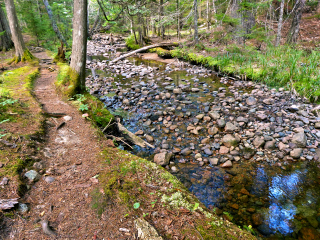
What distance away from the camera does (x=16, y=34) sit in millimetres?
8883

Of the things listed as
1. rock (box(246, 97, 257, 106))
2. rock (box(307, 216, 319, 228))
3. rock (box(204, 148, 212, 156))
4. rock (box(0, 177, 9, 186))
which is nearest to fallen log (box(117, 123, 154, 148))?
rock (box(204, 148, 212, 156))

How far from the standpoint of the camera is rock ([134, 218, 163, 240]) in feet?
5.71

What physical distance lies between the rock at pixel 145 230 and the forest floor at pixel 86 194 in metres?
0.01

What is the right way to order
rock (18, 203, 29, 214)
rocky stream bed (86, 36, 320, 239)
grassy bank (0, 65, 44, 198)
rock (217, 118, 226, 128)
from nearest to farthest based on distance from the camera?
rock (18, 203, 29, 214) < grassy bank (0, 65, 44, 198) < rocky stream bed (86, 36, 320, 239) < rock (217, 118, 226, 128)

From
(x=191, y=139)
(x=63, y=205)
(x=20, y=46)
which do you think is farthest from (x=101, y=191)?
(x=20, y=46)

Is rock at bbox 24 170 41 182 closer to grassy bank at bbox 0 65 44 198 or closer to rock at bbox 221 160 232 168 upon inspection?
grassy bank at bbox 0 65 44 198

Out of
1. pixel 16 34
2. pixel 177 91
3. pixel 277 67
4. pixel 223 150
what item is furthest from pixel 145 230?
pixel 16 34

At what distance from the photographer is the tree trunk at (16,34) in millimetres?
8289

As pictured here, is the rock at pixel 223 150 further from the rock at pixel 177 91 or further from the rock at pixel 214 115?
the rock at pixel 177 91

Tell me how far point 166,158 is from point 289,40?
12042mm

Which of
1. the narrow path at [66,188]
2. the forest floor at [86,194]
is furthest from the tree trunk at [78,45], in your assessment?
the forest floor at [86,194]

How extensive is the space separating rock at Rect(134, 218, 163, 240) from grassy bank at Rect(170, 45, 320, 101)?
7.21 metres

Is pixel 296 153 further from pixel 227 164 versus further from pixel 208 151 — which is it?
pixel 208 151

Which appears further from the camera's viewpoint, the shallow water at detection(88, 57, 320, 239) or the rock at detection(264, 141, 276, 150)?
the rock at detection(264, 141, 276, 150)
